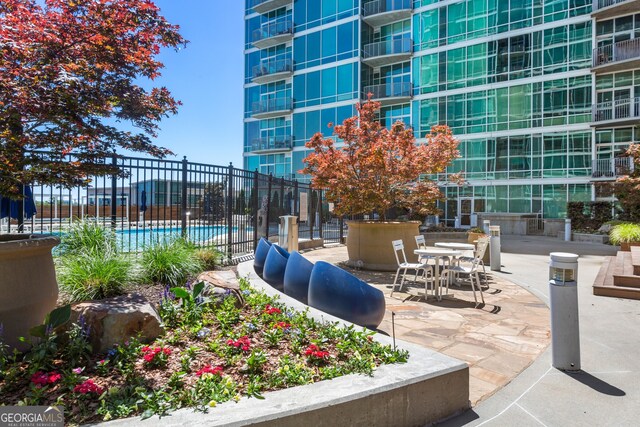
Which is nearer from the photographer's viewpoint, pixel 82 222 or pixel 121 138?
pixel 121 138

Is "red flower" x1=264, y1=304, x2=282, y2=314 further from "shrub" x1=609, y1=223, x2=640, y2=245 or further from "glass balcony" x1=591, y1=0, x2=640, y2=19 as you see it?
"glass balcony" x1=591, y1=0, x2=640, y2=19

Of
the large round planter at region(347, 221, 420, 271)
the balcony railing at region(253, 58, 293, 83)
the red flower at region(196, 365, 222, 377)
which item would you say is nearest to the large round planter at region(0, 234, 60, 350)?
the red flower at region(196, 365, 222, 377)

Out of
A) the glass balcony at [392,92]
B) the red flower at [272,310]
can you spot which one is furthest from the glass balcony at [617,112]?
the red flower at [272,310]

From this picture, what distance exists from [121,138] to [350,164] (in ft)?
23.0

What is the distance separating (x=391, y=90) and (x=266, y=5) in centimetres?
1477

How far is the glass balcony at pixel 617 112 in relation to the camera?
2348 centimetres

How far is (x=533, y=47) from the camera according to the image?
2658 cm

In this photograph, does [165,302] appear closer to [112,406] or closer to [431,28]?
[112,406]

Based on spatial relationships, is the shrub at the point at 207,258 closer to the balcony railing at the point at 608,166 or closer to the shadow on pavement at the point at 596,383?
the shadow on pavement at the point at 596,383

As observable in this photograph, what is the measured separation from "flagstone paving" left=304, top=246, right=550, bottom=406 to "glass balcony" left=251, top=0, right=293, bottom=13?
3436 centimetres

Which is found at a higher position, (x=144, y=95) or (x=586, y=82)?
(x=586, y=82)

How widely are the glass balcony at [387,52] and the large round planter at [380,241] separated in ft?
80.5

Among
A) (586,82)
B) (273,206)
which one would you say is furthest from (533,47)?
(273,206)

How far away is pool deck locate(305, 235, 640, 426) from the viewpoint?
10.2 feet
